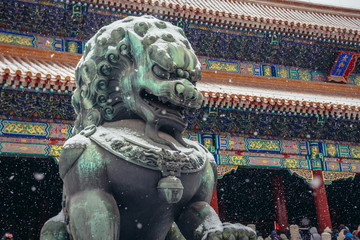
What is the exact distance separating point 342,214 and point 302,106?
556 centimetres

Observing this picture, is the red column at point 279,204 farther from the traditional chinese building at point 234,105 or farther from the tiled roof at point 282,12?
the tiled roof at point 282,12

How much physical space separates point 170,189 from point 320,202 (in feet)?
25.5

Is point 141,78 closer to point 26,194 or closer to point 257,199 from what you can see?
point 26,194

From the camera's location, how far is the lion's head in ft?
6.24

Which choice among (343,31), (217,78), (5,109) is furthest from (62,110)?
(343,31)

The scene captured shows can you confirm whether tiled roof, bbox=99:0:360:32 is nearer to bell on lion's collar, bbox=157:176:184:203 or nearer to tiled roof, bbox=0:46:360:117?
tiled roof, bbox=0:46:360:117

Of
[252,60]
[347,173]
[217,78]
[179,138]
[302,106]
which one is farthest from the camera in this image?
[252,60]

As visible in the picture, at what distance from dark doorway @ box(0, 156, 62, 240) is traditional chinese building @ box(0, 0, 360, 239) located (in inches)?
0.8

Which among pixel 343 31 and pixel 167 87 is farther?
pixel 343 31

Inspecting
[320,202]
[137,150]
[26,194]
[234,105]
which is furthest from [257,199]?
[137,150]

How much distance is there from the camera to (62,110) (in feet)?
24.6

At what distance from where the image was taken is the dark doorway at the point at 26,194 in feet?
30.2

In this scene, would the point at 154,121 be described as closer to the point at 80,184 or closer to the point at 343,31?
the point at 80,184

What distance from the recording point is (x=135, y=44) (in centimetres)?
197
